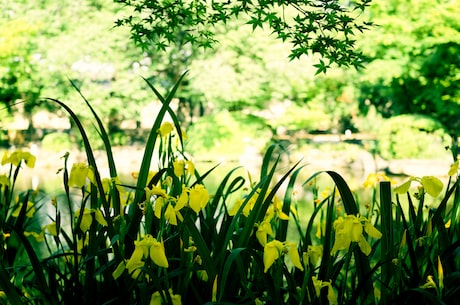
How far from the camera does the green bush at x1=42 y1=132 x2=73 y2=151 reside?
49.2 ft

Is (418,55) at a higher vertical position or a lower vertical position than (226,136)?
higher

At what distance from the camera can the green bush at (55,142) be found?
15000mm

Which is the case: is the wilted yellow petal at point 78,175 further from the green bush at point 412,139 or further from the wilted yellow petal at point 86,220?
the green bush at point 412,139

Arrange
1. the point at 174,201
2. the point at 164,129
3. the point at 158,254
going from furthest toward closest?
1. the point at 164,129
2. the point at 174,201
3. the point at 158,254

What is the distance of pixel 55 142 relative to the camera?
15039mm

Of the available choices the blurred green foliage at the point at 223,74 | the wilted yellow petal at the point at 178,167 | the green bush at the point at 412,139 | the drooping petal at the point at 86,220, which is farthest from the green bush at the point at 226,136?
the drooping petal at the point at 86,220

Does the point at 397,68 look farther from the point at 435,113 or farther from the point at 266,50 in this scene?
the point at 266,50

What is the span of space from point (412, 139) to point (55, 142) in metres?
8.42

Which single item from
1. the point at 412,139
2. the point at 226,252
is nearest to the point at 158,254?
the point at 226,252

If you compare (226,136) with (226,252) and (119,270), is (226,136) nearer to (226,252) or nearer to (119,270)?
(226,252)

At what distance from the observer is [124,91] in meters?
15.0

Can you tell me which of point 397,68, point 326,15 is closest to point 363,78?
point 397,68

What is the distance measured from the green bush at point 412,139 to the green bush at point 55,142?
753 centimetres

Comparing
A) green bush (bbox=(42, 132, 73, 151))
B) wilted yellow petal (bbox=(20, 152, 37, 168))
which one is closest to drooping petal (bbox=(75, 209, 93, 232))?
wilted yellow petal (bbox=(20, 152, 37, 168))
